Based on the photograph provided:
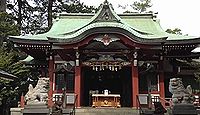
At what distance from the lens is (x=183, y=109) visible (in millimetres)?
11109

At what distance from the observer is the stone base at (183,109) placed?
11.0m

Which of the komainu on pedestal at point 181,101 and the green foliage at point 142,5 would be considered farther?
the green foliage at point 142,5

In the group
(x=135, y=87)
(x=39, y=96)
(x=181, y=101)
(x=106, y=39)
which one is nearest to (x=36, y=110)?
(x=39, y=96)

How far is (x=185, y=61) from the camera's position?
1989 centimetres

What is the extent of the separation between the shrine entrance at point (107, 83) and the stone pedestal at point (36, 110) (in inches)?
354

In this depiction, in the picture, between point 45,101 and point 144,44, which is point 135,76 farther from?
point 45,101

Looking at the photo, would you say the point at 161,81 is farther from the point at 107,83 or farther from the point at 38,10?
the point at 38,10

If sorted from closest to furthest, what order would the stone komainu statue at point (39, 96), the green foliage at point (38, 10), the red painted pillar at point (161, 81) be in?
the stone komainu statue at point (39, 96), the red painted pillar at point (161, 81), the green foliage at point (38, 10)

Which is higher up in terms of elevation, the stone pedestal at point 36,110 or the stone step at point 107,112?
the stone pedestal at point 36,110

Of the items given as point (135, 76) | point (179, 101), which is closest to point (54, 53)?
point (135, 76)

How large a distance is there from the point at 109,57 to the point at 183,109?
27.1 ft

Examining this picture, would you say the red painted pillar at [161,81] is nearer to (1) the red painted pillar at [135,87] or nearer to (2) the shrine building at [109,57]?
(2) the shrine building at [109,57]

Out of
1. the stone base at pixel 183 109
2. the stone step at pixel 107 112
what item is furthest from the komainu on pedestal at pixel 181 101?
the stone step at pixel 107 112

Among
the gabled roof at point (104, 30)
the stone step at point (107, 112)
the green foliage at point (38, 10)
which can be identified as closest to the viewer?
the stone step at point (107, 112)
